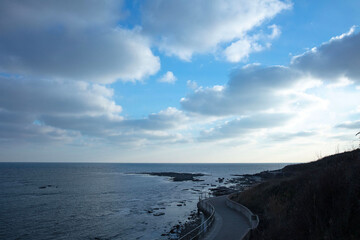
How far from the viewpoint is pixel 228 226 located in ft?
56.5

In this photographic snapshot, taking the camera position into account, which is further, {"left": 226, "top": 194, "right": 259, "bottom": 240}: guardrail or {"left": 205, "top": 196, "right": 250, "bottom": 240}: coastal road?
{"left": 205, "top": 196, "right": 250, "bottom": 240}: coastal road

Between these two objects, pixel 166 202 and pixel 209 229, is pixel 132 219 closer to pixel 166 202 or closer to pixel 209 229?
pixel 166 202

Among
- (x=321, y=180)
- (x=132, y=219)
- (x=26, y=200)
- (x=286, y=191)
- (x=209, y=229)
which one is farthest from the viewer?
(x=26, y=200)

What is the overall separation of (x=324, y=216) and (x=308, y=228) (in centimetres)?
63

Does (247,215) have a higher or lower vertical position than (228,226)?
higher

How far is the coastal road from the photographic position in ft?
48.0

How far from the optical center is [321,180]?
8.28m

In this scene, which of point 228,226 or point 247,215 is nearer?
point 228,226

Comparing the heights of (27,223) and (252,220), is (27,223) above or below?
below

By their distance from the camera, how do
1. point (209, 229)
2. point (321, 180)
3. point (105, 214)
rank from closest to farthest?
point (321, 180)
point (209, 229)
point (105, 214)

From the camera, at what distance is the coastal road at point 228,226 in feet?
48.0

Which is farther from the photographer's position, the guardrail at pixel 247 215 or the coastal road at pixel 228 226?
the coastal road at pixel 228 226

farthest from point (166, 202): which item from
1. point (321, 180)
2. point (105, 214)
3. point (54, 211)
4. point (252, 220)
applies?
point (321, 180)

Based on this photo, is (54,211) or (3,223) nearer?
(3,223)
